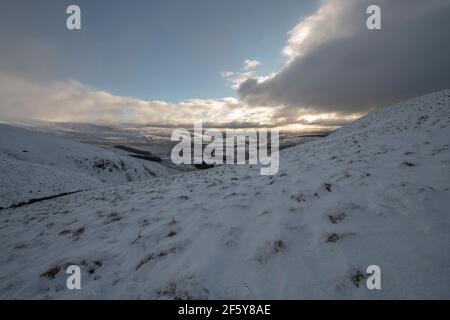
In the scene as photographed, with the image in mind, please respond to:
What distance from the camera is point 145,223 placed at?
5.23m

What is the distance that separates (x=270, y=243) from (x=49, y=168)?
24.2 m

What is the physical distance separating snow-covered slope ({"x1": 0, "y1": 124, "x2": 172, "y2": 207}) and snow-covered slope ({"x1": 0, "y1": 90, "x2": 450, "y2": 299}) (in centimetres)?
1099

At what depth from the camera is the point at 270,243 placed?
11.3ft

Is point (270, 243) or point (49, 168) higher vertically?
point (270, 243)

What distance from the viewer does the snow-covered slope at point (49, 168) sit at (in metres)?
14.7

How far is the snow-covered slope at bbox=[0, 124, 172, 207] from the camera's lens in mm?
14698

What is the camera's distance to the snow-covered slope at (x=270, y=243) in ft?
8.46

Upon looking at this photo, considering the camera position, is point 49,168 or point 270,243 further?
point 49,168

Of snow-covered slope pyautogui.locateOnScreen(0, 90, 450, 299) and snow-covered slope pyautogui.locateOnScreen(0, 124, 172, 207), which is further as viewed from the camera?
snow-covered slope pyautogui.locateOnScreen(0, 124, 172, 207)

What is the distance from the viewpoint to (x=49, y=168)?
778 inches

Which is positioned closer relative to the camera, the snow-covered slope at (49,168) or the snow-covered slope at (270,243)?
the snow-covered slope at (270,243)

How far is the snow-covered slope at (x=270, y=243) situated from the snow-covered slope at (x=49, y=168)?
11.0 meters
